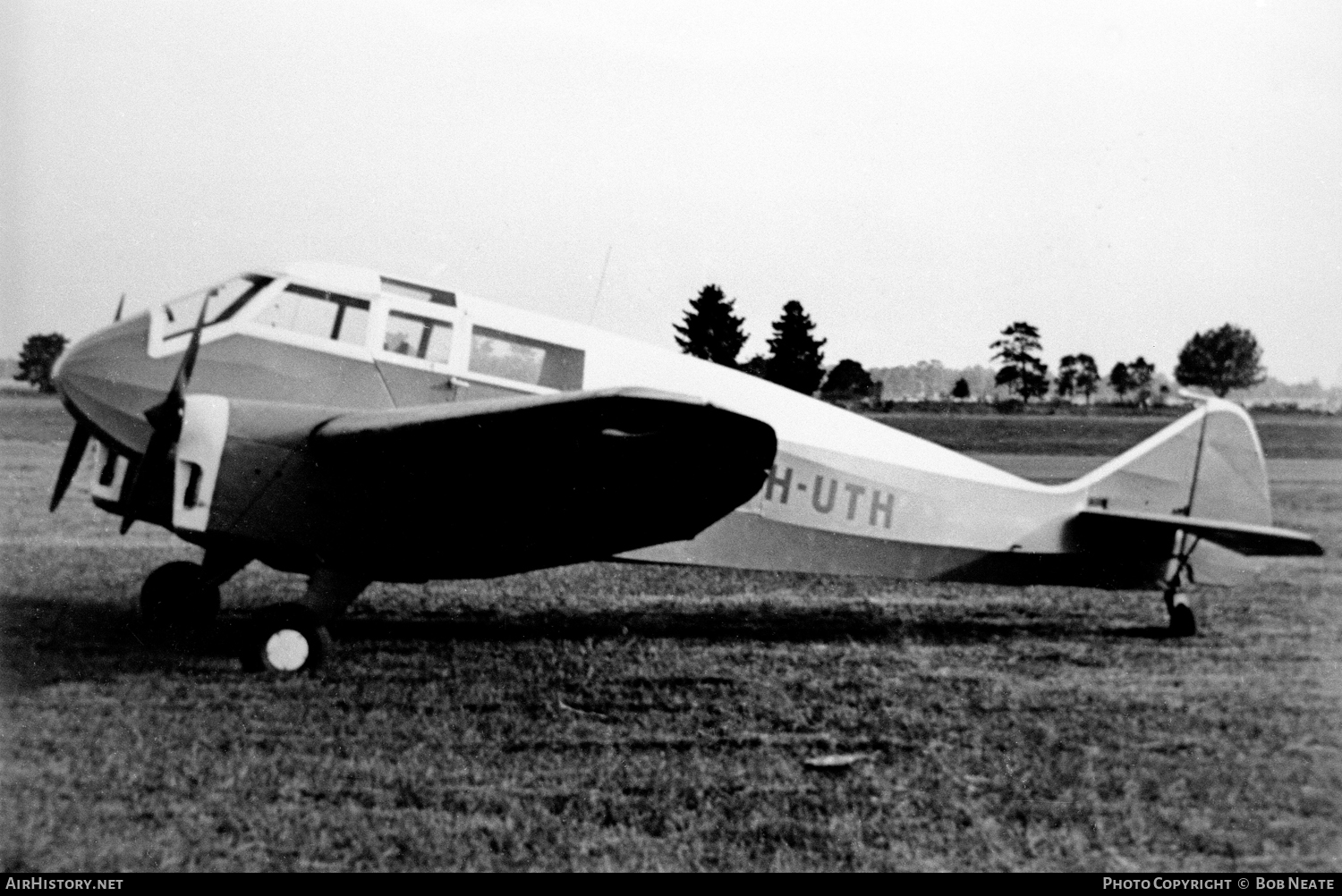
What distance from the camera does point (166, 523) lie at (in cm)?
675

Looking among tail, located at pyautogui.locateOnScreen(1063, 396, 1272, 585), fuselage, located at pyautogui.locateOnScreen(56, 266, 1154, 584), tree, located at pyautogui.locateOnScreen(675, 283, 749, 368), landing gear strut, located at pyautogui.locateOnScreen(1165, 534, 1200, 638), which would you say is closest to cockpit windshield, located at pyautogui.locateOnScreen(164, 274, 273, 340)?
fuselage, located at pyautogui.locateOnScreen(56, 266, 1154, 584)

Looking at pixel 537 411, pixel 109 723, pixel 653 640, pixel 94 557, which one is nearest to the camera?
pixel 109 723

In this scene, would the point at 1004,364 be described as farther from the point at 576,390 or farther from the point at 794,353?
the point at 576,390

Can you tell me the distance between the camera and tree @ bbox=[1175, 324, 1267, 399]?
38.1 m

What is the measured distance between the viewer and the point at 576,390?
762 centimetres

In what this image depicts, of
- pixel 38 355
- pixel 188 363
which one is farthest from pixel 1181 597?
pixel 38 355

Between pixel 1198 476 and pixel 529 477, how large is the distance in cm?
542

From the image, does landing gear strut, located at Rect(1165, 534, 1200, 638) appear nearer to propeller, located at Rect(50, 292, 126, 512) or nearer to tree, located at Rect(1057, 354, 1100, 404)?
propeller, located at Rect(50, 292, 126, 512)

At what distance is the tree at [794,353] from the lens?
1234 cm

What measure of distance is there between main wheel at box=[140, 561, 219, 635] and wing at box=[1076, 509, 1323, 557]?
20.6ft

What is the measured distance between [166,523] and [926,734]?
4451mm

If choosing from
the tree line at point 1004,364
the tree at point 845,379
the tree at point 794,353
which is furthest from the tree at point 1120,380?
the tree at point 794,353
